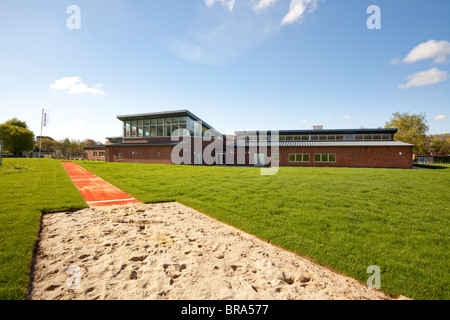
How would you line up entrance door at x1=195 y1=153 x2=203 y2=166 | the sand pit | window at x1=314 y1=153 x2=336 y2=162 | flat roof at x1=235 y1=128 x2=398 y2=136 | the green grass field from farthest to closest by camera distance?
flat roof at x1=235 y1=128 x2=398 y2=136
entrance door at x1=195 y1=153 x2=203 y2=166
window at x1=314 y1=153 x2=336 y2=162
the green grass field
the sand pit

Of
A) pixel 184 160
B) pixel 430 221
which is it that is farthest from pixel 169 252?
pixel 184 160

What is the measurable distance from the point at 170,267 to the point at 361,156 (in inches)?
1284

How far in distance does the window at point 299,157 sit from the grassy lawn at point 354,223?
64.3 ft

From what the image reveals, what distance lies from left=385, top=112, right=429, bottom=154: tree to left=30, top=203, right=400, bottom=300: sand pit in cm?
6232

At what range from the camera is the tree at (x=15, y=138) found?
53987 mm

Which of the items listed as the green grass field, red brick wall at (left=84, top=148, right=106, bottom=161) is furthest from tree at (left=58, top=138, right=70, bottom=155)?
the green grass field

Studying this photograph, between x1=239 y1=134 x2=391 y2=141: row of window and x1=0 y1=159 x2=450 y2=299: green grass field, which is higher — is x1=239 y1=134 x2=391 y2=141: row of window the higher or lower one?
the higher one

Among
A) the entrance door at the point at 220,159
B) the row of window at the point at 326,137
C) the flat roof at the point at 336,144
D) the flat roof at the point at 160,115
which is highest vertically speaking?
the flat roof at the point at 160,115

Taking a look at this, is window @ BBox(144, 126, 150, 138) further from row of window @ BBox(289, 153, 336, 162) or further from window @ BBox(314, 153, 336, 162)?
window @ BBox(314, 153, 336, 162)

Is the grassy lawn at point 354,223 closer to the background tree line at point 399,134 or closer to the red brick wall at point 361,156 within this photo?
the red brick wall at point 361,156

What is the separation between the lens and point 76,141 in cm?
7162

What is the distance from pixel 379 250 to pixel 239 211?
156 inches

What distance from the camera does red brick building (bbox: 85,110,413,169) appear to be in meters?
28.2

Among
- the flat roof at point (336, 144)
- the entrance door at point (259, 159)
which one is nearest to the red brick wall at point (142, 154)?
the flat roof at point (336, 144)
